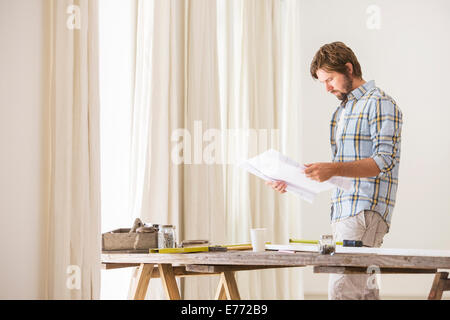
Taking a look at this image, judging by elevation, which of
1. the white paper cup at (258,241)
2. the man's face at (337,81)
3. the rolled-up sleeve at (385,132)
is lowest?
the white paper cup at (258,241)

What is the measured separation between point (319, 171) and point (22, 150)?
3.02 feet

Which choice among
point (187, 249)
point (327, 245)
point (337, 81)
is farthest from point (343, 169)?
point (187, 249)

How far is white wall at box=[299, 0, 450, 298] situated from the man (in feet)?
8.90

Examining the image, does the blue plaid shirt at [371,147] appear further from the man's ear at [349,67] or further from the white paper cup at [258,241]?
the white paper cup at [258,241]

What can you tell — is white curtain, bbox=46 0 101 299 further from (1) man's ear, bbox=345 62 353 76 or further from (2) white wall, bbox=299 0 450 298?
(2) white wall, bbox=299 0 450 298

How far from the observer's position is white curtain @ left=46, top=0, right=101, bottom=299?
6.18ft

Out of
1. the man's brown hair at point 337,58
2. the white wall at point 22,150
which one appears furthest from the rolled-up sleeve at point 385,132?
the white wall at point 22,150

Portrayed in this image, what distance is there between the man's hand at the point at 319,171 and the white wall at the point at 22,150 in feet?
2.77

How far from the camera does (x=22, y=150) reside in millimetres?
1826

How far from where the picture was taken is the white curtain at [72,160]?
1.88 meters

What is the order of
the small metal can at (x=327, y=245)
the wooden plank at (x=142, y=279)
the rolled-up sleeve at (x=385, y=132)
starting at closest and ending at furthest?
1. the small metal can at (x=327, y=245)
2. the rolled-up sleeve at (x=385, y=132)
3. the wooden plank at (x=142, y=279)

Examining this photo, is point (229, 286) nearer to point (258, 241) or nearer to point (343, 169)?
point (258, 241)

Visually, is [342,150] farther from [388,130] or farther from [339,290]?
[339,290]
